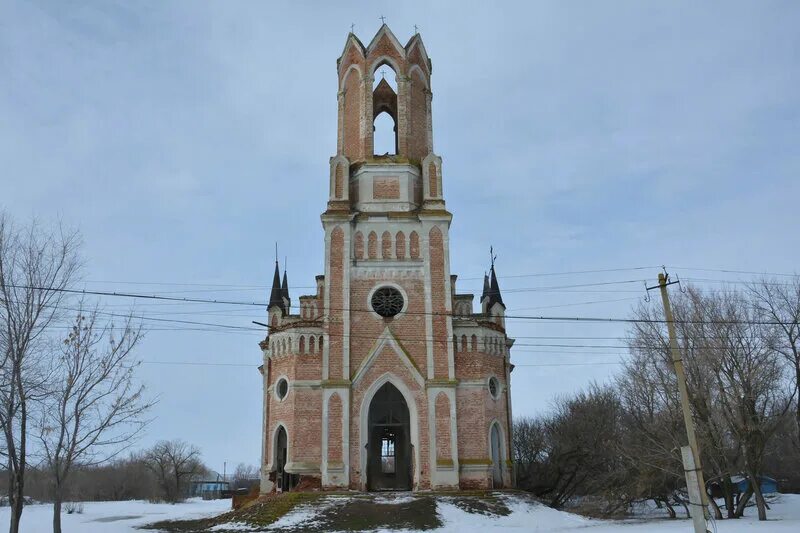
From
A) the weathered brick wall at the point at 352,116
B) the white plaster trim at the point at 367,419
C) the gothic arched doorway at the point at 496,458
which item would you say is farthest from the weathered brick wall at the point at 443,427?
the weathered brick wall at the point at 352,116

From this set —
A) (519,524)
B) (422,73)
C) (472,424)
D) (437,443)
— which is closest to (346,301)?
(437,443)

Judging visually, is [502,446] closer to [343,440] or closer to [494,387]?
[494,387]

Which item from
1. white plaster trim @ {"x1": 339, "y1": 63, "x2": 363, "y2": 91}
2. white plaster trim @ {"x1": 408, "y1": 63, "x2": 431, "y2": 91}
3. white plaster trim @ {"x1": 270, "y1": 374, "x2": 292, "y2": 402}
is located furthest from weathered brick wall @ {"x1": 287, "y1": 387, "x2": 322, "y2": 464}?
white plaster trim @ {"x1": 408, "y1": 63, "x2": 431, "y2": 91}

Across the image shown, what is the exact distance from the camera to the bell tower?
35.2 meters

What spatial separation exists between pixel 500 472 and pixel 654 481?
759cm

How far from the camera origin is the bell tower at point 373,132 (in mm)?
35250

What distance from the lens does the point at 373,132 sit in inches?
1452

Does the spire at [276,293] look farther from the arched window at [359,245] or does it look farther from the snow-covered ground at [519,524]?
the snow-covered ground at [519,524]

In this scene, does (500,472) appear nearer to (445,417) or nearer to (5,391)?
(445,417)

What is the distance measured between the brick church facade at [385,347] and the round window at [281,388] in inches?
1.8

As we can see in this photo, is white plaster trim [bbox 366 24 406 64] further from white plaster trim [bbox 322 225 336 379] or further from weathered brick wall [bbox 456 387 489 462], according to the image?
weathered brick wall [bbox 456 387 489 462]

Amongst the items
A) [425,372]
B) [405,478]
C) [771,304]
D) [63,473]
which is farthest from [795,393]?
[63,473]

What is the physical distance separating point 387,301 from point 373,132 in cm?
911

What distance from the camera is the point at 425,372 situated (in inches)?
1262
